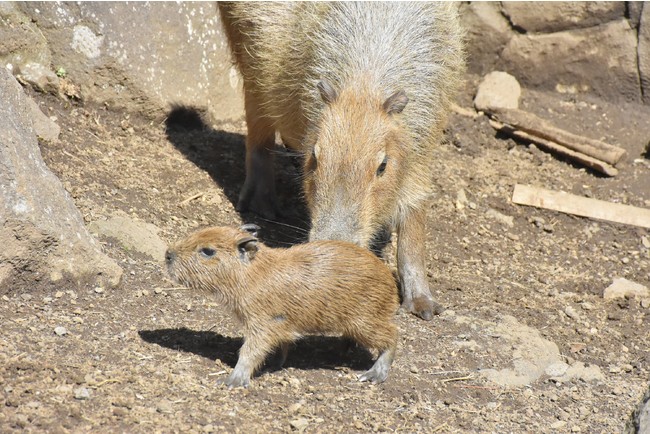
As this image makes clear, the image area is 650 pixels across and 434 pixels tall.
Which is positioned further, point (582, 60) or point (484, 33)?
point (484, 33)

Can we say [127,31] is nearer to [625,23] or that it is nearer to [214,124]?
[214,124]

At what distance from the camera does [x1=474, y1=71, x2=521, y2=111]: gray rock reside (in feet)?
30.4

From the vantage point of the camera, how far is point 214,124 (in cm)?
848

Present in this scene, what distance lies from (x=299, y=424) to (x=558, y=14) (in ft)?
21.4

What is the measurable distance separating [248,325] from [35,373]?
1.06m

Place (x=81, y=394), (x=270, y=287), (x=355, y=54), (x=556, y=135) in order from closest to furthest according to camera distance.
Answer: (x=81, y=394) < (x=270, y=287) < (x=355, y=54) < (x=556, y=135)

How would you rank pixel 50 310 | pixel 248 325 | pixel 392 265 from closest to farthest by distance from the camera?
pixel 248 325, pixel 50 310, pixel 392 265

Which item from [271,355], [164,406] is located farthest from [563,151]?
[164,406]

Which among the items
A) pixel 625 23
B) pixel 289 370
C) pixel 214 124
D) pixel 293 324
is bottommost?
pixel 289 370

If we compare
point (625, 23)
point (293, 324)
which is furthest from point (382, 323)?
point (625, 23)

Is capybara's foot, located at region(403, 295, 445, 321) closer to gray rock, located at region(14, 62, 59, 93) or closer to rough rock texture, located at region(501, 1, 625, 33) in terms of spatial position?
gray rock, located at region(14, 62, 59, 93)

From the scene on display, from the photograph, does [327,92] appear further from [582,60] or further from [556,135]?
[582,60]

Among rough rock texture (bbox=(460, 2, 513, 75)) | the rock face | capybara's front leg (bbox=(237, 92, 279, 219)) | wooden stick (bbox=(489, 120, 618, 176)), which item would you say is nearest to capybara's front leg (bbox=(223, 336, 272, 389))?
the rock face

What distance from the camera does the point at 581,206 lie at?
7816mm
